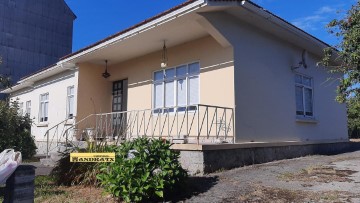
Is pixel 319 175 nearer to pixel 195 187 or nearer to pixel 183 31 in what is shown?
pixel 195 187

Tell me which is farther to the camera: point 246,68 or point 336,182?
point 246,68

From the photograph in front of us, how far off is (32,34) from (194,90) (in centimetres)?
2446

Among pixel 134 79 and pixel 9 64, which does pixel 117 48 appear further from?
pixel 9 64

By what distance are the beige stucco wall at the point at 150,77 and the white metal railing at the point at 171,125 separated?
1.08ft

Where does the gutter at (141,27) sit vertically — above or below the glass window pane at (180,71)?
above

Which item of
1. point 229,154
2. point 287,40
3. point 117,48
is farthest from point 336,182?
point 117,48

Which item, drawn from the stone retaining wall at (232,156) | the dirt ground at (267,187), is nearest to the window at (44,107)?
the dirt ground at (267,187)

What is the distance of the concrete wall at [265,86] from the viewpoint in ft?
31.1

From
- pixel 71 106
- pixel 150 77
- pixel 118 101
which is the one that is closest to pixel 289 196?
pixel 150 77

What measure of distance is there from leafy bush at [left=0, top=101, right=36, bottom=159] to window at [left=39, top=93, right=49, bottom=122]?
885 cm

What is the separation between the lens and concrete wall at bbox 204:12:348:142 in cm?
947

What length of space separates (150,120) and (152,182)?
19.4ft

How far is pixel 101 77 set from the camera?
14078mm

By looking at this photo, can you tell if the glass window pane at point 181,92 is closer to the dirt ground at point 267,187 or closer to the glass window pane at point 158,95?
the glass window pane at point 158,95
